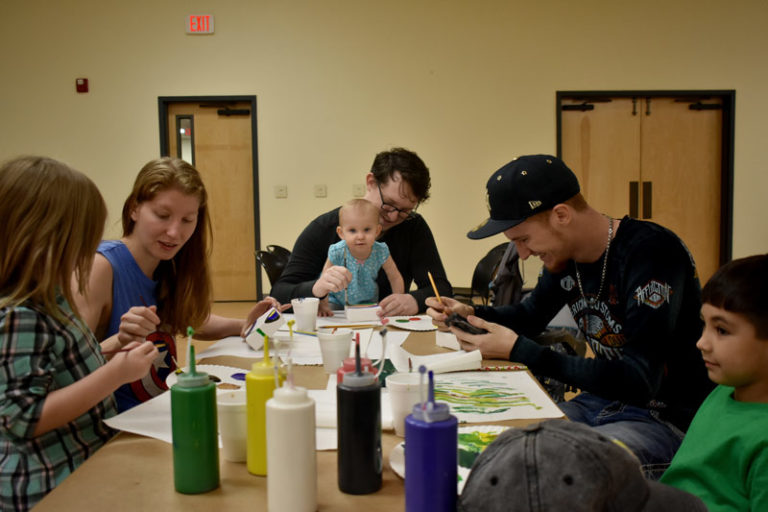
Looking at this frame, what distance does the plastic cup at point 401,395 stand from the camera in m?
0.98

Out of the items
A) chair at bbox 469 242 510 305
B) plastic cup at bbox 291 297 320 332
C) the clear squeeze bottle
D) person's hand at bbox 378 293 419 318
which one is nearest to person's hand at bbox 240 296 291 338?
plastic cup at bbox 291 297 320 332

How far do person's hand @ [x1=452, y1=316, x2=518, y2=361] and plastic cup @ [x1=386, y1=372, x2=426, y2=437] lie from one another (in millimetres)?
555

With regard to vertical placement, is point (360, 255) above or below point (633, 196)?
below

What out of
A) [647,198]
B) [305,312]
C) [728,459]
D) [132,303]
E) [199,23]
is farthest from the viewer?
[647,198]

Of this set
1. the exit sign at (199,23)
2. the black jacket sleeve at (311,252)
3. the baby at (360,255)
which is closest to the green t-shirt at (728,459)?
the baby at (360,255)

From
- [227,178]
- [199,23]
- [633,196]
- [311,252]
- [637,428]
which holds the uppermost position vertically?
[199,23]

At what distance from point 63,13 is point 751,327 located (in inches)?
264

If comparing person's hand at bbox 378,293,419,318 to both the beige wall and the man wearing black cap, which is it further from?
the beige wall

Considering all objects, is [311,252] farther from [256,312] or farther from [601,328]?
[601,328]

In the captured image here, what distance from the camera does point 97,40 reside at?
5.85m

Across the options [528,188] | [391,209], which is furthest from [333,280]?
[528,188]

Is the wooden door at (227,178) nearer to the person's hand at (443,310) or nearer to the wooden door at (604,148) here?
the wooden door at (604,148)

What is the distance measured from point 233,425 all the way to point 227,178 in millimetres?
5540

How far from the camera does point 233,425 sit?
2.88 ft
